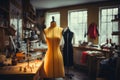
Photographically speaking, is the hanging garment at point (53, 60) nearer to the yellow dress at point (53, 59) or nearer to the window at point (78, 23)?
the yellow dress at point (53, 59)

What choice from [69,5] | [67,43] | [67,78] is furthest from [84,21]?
[67,78]

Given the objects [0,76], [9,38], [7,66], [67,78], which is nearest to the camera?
[0,76]

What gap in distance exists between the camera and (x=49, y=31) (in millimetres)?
3541

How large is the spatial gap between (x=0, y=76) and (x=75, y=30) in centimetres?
491

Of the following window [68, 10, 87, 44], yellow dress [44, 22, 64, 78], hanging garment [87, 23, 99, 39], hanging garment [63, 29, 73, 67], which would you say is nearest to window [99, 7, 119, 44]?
hanging garment [87, 23, 99, 39]

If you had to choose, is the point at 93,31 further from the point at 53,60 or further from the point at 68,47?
the point at 53,60

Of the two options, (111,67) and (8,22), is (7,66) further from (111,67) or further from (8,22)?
(111,67)

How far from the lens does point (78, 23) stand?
21.4ft

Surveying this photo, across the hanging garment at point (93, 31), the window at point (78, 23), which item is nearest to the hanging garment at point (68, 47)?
the hanging garment at point (93, 31)

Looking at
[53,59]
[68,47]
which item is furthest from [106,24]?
[53,59]

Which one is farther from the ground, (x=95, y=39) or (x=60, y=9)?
(x=60, y=9)

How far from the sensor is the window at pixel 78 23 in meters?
6.33

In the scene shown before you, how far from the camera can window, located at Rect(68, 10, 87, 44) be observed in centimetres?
633

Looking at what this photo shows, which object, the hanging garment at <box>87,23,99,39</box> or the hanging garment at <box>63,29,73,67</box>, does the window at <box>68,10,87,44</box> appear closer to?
the hanging garment at <box>87,23,99,39</box>
